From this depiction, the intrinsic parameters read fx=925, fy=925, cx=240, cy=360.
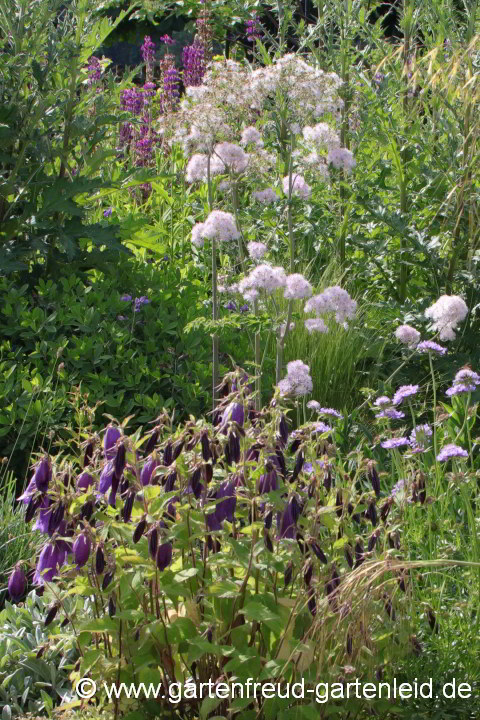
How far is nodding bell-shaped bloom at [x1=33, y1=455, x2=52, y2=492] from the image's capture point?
198cm

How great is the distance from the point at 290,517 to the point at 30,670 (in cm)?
105

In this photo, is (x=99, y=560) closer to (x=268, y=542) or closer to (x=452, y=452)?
(x=268, y=542)

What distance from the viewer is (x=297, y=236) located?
5.39 m

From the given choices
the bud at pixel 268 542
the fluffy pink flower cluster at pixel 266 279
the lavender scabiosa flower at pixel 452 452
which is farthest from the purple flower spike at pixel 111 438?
the fluffy pink flower cluster at pixel 266 279

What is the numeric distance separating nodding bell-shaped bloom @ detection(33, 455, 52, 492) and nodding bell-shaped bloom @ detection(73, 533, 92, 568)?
0.14 metres

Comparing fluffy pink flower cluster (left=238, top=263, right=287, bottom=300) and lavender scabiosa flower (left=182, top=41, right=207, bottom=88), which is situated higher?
fluffy pink flower cluster (left=238, top=263, right=287, bottom=300)

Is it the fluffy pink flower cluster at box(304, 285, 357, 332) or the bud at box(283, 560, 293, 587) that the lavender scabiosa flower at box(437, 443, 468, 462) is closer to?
the fluffy pink flower cluster at box(304, 285, 357, 332)

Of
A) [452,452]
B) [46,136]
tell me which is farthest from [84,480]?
[46,136]

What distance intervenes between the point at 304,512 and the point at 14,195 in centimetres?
282

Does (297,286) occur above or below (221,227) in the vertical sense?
below

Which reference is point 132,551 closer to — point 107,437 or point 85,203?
point 107,437

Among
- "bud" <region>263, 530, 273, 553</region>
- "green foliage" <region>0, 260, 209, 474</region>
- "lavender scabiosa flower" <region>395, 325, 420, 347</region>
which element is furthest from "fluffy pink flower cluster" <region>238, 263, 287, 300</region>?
"bud" <region>263, 530, 273, 553</region>

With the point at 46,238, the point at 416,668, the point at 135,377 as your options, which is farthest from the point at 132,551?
the point at 46,238

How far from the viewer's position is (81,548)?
6.41 ft
